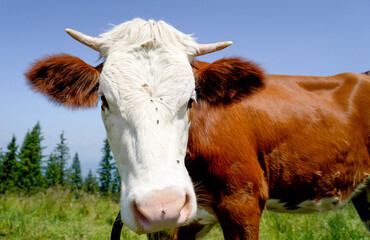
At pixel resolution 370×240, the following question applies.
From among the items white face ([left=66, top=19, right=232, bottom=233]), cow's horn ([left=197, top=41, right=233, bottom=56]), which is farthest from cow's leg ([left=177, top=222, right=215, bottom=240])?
cow's horn ([left=197, top=41, right=233, bottom=56])

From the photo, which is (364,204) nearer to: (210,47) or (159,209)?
(210,47)

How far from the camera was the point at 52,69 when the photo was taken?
2.47 metres

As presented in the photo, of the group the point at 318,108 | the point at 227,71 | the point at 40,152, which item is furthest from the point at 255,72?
the point at 40,152

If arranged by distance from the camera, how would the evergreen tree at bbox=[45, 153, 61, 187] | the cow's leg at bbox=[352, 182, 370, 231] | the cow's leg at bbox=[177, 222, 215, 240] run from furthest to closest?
1. the evergreen tree at bbox=[45, 153, 61, 187]
2. the cow's leg at bbox=[352, 182, 370, 231]
3. the cow's leg at bbox=[177, 222, 215, 240]

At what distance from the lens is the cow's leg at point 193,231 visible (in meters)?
3.22

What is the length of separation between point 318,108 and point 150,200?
2893 mm

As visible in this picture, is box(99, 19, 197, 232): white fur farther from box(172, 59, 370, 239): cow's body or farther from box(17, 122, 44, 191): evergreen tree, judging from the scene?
box(17, 122, 44, 191): evergreen tree

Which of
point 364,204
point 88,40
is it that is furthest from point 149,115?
point 364,204

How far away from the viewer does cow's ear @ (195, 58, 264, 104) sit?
2703 millimetres

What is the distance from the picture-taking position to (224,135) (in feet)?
9.08

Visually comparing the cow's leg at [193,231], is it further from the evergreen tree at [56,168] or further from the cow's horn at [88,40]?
the evergreen tree at [56,168]

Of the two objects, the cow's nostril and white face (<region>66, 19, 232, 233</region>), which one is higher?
white face (<region>66, 19, 232, 233</region>)

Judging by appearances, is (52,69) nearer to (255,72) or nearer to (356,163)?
(255,72)

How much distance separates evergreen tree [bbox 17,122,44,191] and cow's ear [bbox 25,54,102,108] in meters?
49.8
